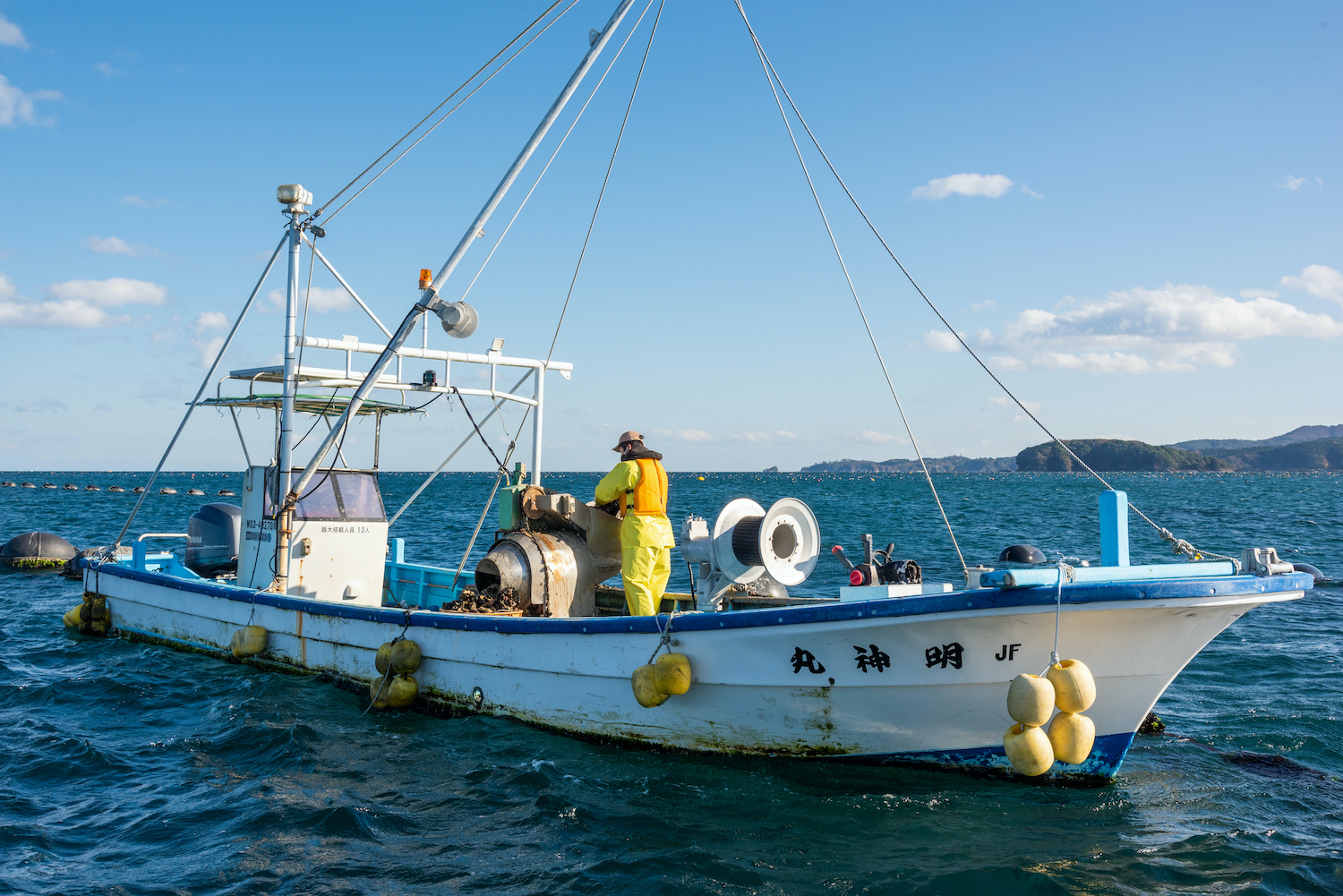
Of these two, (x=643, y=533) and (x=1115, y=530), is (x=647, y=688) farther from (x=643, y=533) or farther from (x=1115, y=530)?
(x=1115, y=530)

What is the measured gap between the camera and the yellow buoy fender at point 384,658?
8594 mm

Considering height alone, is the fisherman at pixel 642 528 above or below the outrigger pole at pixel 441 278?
below

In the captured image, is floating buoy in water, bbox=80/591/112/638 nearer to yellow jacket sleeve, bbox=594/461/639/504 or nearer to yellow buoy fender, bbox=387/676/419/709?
yellow buoy fender, bbox=387/676/419/709

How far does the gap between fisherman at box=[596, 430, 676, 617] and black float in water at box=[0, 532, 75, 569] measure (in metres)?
20.5

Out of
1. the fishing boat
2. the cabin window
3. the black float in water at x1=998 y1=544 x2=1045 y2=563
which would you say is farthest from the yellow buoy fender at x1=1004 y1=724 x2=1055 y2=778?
the cabin window

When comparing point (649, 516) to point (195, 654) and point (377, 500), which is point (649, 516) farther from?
point (195, 654)

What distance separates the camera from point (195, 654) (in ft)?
37.0

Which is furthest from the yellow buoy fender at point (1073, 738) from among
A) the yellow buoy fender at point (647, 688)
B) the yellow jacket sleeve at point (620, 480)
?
the yellow jacket sleeve at point (620, 480)

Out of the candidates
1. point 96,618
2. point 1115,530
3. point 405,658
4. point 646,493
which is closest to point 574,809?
point 646,493

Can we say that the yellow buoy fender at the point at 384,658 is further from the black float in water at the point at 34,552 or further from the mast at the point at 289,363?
the black float in water at the point at 34,552

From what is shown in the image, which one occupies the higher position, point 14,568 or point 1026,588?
point 1026,588

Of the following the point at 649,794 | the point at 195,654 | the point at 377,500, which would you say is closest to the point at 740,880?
the point at 649,794

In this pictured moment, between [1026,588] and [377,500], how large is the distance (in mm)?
8541

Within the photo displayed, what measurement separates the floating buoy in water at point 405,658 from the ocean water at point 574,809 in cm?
50
